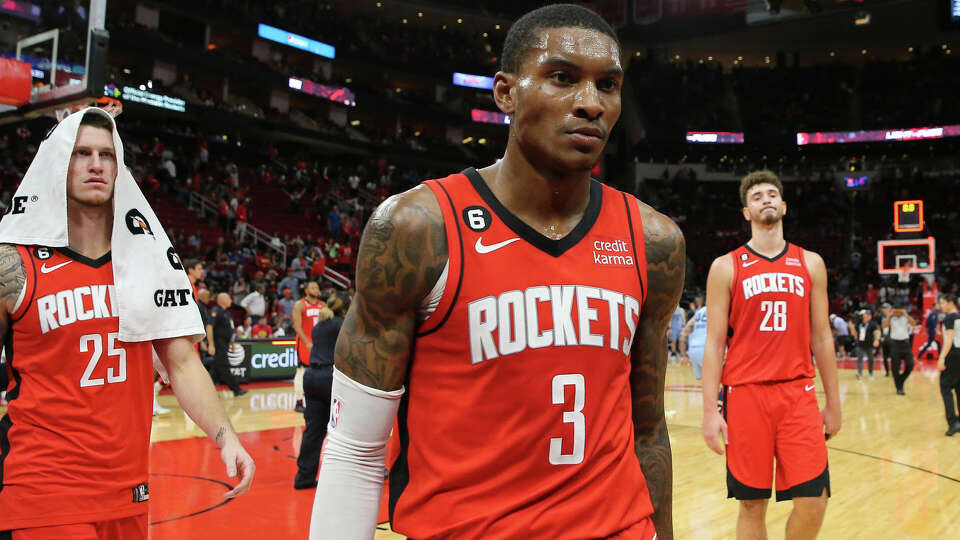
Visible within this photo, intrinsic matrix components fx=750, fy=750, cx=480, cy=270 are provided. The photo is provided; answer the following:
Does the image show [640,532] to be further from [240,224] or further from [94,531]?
[240,224]

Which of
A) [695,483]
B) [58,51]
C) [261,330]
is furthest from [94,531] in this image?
[261,330]

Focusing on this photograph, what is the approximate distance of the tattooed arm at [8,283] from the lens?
2.47 meters

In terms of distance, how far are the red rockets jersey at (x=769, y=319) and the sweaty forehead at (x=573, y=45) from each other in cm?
294

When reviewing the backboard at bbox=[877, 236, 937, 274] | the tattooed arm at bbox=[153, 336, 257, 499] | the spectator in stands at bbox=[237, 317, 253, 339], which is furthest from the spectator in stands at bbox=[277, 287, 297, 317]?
the backboard at bbox=[877, 236, 937, 274]

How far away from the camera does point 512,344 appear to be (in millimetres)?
1586

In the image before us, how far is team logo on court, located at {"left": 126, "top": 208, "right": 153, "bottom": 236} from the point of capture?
9.06 feet

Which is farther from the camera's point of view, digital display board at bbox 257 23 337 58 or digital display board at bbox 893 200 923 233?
digital display board at bbox 257 23 337 58

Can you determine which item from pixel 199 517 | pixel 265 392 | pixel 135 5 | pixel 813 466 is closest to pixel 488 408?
pixel 813 466

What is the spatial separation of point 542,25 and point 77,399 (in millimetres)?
1932

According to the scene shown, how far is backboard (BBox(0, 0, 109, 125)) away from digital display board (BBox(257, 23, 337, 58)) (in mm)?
21584

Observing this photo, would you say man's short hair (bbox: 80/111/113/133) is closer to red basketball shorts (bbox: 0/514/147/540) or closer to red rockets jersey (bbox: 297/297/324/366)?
red basketball shorts (bbox: 0/514/147/540)

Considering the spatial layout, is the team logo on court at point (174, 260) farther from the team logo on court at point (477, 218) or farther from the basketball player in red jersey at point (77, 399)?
the team logo on court at point (477, 218)

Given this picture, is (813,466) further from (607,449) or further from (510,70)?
(510,70)

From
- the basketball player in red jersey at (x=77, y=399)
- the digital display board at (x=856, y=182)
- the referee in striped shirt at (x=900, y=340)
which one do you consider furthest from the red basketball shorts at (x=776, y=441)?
the digital display board at (x=856, y=182)
